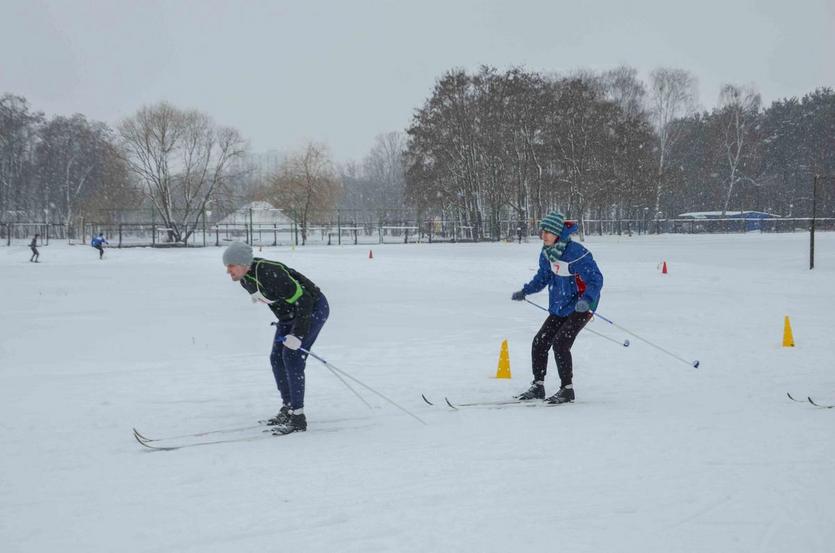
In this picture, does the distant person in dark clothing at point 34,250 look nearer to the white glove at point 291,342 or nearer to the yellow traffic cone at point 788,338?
the white glove at point 291,342

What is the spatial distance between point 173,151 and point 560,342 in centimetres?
4687

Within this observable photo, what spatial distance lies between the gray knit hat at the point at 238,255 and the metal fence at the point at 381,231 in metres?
39.8

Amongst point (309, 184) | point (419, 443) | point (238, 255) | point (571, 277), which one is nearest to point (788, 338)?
point (571, 277)

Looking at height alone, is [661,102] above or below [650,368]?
above

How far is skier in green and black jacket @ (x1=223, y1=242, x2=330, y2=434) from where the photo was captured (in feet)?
18.0

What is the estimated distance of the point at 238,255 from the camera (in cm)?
541

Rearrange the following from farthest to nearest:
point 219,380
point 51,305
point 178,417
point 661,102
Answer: point 661,102 < point 51,305 < point 219,380 < point 178,417

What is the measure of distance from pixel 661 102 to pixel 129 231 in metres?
46.7

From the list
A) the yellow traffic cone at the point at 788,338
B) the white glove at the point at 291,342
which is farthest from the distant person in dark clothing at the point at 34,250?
the yellow traffic cone at the point at 788,338

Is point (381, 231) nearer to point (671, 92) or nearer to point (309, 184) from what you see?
point (309, 184)

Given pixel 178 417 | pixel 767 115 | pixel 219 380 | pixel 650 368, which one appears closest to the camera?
pixel 178 417

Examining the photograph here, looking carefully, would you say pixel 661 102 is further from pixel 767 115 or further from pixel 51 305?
pixel 51 305

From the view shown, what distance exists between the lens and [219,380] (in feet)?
25.8

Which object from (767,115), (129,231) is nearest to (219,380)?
(129,231)
